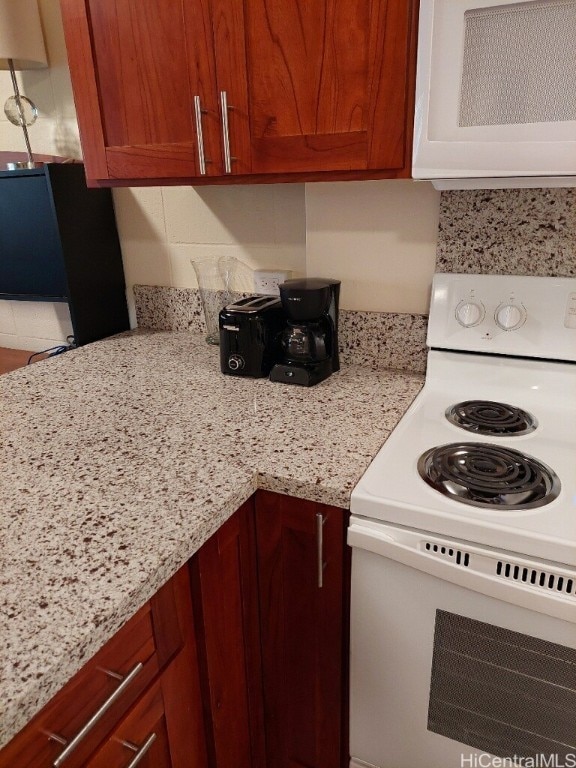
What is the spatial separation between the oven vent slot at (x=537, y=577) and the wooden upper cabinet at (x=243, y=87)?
70 centimetres

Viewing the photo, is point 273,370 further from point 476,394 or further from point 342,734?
point 342,734

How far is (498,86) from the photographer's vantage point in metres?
0.84

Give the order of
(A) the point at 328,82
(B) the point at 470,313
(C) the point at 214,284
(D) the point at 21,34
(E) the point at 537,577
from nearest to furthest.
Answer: (E) the point at 537,577
(A) the point at 328,82
(B) the point at 470,313
(D) the point at 21,34
(C) the point at 214,284

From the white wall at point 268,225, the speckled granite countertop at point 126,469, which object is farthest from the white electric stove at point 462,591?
the white wall at point 268,225

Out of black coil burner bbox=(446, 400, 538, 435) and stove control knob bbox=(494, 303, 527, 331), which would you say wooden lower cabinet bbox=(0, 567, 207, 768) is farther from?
stove control knob bbox=(494, 303, 527, 331)

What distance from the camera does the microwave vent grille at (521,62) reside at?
796 millimetres

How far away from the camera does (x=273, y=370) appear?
4.21 ft

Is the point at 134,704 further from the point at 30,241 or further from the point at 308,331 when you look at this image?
the point at 30,241

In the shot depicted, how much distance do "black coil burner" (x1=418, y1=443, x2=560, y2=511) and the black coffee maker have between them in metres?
0.40

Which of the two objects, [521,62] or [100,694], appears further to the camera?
[521,62]

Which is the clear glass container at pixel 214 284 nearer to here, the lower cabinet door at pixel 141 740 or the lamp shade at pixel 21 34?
the lamp shade at pixel 21 34

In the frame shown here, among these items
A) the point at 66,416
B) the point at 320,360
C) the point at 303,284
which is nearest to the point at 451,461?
the point at 320,360

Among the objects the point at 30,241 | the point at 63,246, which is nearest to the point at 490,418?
the point at 63,246

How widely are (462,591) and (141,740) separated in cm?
50
